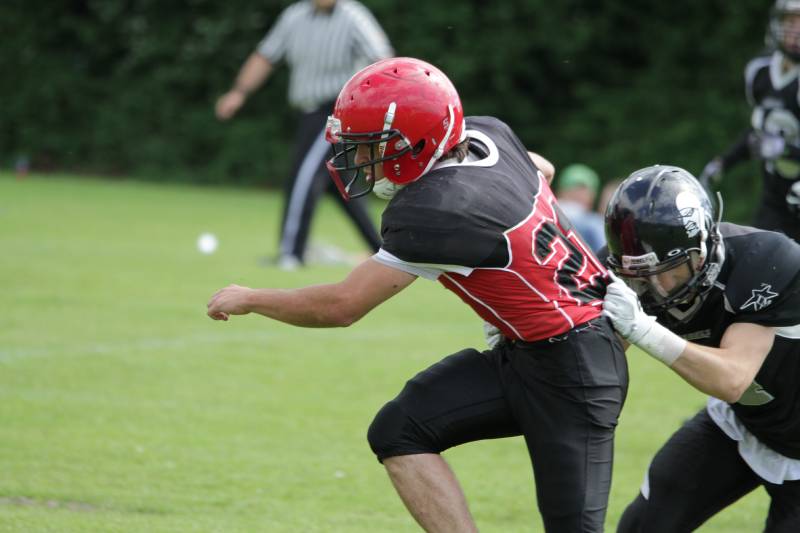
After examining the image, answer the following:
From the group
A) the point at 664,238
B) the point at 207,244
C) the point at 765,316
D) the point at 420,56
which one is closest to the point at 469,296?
the point at 664,238

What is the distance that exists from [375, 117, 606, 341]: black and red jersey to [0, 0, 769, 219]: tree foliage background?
41.2ft

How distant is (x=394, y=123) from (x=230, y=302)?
2.46ft

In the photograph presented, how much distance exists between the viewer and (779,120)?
7.45 meters

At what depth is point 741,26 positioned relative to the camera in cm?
1780

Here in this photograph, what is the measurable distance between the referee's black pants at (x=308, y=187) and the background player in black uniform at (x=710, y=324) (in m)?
6.94

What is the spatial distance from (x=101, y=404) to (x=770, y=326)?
13.0 ft

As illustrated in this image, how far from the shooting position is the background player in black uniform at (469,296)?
3613 mm

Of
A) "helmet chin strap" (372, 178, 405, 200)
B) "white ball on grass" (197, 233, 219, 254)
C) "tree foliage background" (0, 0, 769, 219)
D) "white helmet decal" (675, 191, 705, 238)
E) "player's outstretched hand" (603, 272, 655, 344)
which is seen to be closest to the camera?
"player's outstretched hand" (603, 272, 655, 344)

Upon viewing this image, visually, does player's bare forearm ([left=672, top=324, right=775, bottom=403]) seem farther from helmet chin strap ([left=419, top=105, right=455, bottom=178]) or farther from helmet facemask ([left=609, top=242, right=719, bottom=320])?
helmet chin strap ([left=419, top=105, right=455, bottom=178])

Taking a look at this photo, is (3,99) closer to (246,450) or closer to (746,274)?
(246,450)

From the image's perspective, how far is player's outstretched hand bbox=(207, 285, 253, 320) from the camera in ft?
12.4

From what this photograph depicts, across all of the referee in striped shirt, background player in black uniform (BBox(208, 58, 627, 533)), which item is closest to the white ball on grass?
the referee in striped shirt

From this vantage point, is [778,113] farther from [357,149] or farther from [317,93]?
[317,93]

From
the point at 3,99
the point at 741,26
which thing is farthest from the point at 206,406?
the point at 3,99
